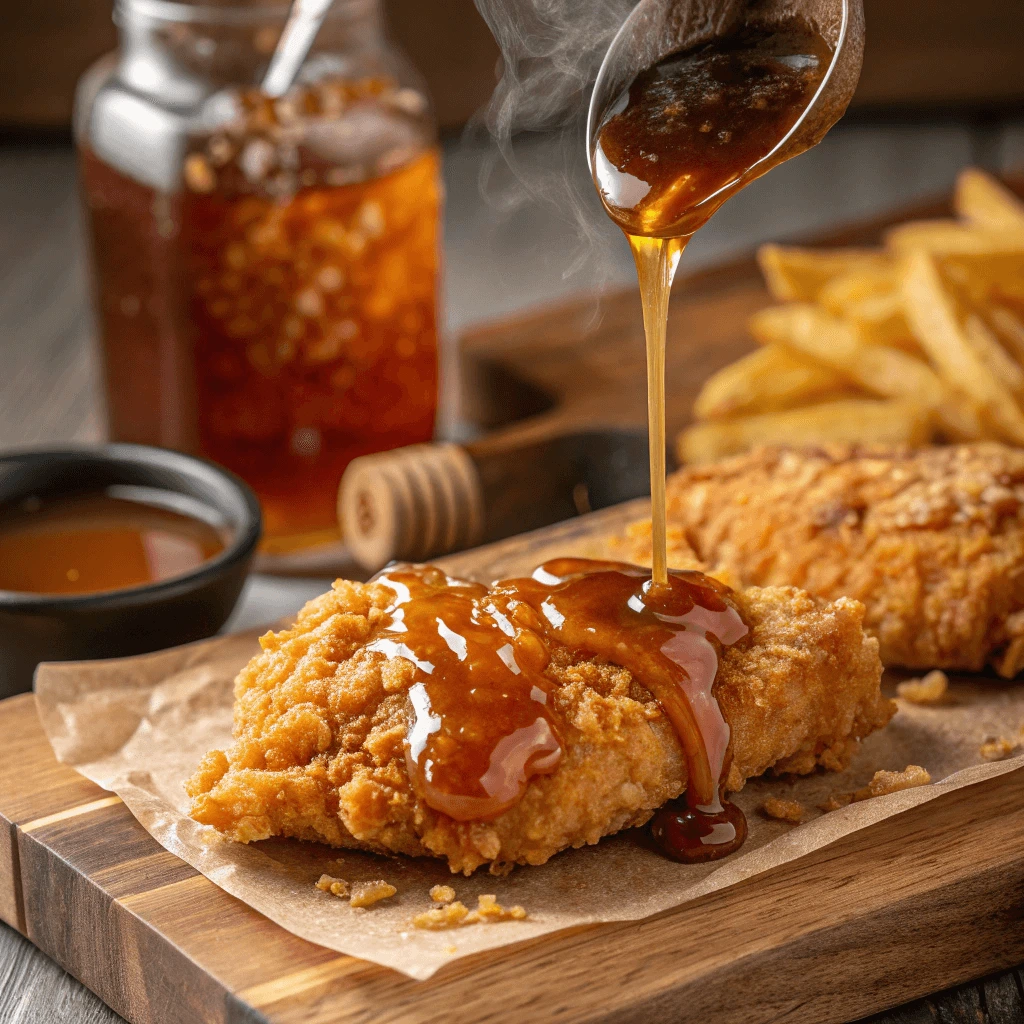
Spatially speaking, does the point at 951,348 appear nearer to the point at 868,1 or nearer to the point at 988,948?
the point at 988,948

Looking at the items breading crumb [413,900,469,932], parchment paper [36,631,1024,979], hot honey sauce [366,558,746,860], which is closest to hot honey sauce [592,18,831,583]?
hot honey sauce [366,558,746,860]

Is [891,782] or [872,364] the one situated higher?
[872,364]

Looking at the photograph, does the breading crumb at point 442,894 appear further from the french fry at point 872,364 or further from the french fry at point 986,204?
the french fry at point 986,204

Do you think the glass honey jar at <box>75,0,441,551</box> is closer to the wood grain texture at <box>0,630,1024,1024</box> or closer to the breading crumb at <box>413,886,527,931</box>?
the wood grain texture at <box>0,630,1024,1024</box>

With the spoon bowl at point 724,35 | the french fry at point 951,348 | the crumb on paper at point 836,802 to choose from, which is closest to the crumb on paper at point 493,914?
the crumb on paper at point 836,802

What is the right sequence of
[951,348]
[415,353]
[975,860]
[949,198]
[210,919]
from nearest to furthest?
[210,919]
[975,860]
[951,348]
[415,353]
[949,198]

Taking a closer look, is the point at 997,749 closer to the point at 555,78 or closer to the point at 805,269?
the point at 555,78

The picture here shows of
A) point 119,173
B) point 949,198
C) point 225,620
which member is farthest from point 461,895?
point 949,198

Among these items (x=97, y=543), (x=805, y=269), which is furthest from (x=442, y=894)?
(x=805, y=269)
